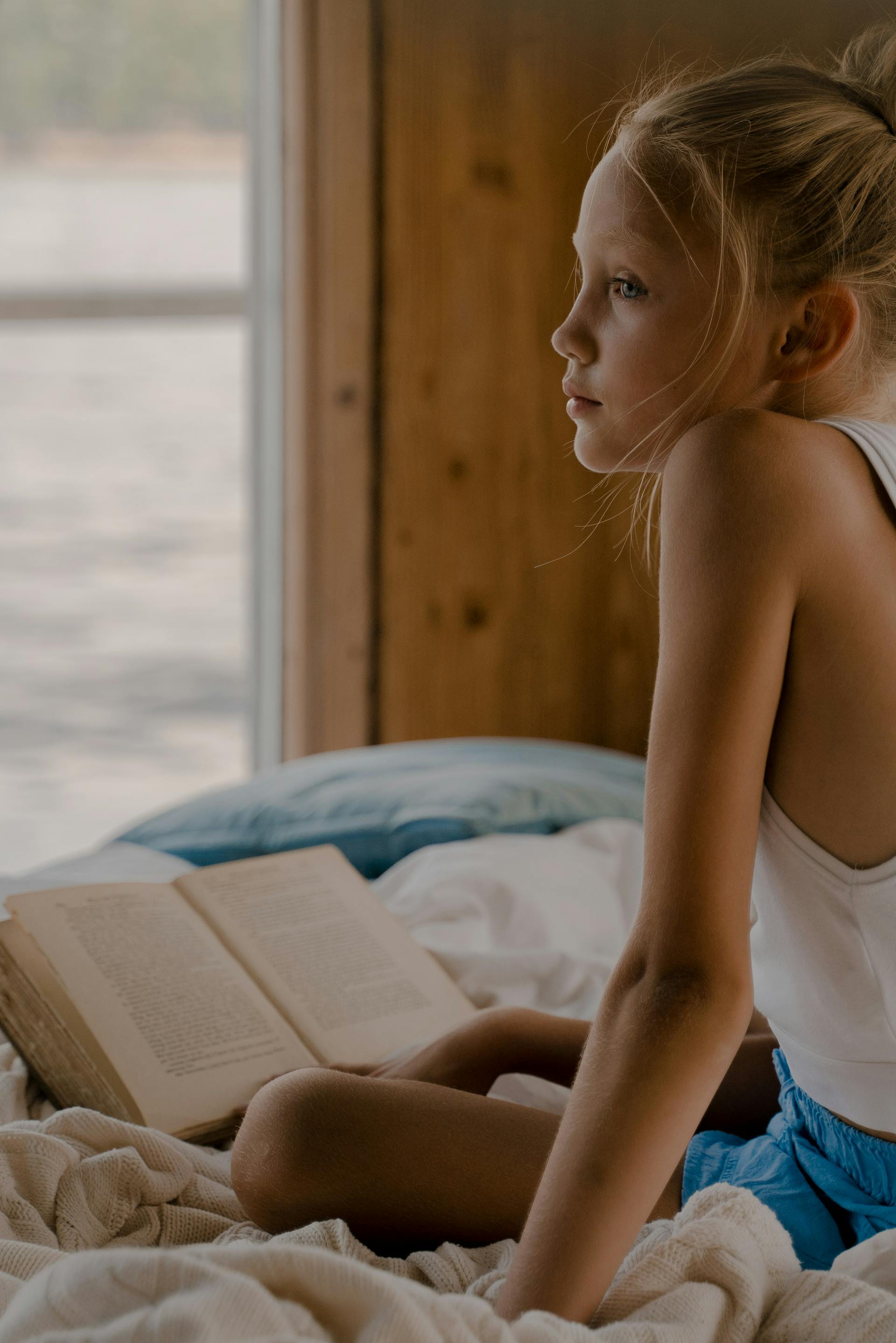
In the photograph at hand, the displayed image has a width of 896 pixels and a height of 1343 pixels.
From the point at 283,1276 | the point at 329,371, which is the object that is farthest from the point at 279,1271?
the point at 329,371

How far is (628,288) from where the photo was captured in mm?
672

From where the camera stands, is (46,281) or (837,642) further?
(46,281)

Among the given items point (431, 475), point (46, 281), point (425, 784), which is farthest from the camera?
point (46, 281)

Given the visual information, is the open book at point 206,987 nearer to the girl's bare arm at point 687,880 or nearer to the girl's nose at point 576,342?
the girl's bare arm at point 687,880

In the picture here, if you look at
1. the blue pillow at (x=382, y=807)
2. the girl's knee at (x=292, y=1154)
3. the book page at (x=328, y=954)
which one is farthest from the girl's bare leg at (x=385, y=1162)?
the blue pillow at (x=382, y=807)

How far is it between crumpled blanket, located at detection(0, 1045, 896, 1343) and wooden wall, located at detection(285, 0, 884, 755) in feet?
5.51

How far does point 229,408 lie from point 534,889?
5.20ft

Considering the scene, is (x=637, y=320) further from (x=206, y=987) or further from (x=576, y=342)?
(x=206, y=987)

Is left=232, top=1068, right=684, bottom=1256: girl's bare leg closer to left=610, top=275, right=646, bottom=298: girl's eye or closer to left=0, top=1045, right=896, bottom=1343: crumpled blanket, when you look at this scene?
left=0, top=1045, right=896, bottom=1343: crumpled blanket

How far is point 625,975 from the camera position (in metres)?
0.53

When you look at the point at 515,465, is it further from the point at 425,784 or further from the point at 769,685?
the point at 769,685

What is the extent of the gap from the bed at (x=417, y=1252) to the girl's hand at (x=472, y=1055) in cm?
6

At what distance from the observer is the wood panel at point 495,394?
2.28 metres

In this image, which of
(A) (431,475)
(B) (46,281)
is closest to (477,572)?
(A) (431,475)
